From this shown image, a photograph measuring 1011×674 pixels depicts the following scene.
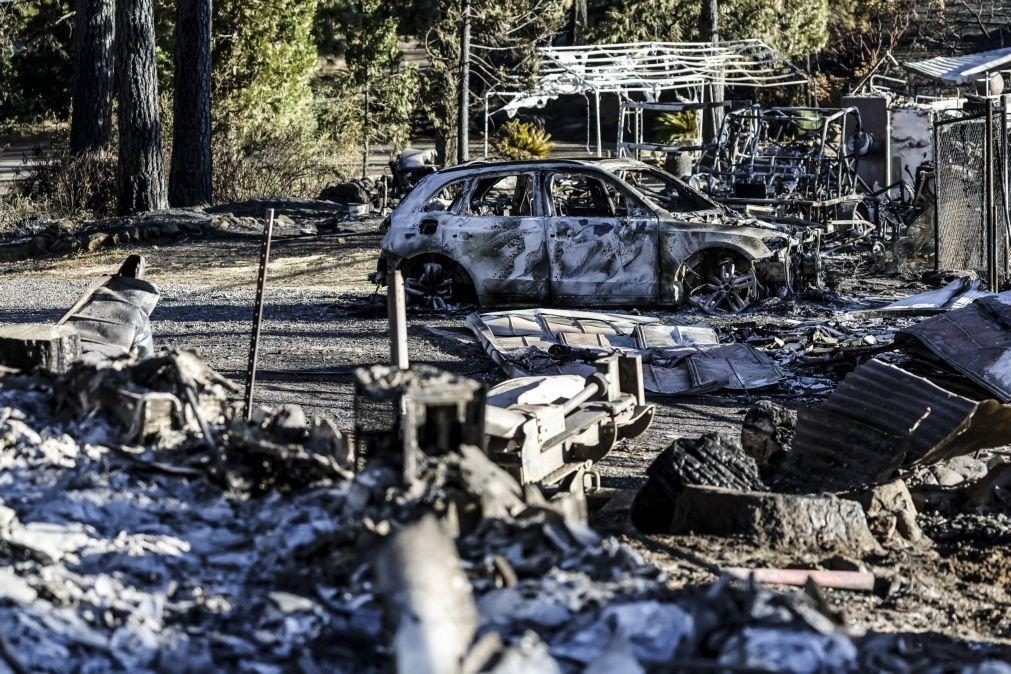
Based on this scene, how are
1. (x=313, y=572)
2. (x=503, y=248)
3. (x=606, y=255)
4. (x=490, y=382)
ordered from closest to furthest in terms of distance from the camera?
(x=313, y=572)
(x=490, y=382)
(x=606, y=255)
(x=503, y=248)

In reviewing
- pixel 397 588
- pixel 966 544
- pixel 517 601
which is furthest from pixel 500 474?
pixel 966 544

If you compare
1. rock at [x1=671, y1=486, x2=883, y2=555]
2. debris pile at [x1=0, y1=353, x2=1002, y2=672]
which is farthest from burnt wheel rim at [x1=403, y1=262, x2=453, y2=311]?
debris pile at [x1=0, y1=353, x2=1002, y2=672]

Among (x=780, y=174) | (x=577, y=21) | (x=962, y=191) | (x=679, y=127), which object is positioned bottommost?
(x=962, y=191)

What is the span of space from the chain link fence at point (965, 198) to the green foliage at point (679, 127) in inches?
706

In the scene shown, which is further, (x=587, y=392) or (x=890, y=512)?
(x=587, y=392)

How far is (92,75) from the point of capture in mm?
23984

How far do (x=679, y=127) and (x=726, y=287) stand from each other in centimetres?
2090

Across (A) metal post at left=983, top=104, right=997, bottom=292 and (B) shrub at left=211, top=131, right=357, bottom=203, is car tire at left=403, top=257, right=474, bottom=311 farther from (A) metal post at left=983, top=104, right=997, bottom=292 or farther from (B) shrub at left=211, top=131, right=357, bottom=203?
(B) shrub at left=211, top=131, right=357, bottom=203

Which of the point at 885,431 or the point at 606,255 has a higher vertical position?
the point at 606,255

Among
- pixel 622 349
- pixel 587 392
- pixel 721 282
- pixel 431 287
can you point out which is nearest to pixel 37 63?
pixel 431 287

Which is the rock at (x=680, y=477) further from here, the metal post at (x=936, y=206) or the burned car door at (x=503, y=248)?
the metal post at (x=936, y=206)

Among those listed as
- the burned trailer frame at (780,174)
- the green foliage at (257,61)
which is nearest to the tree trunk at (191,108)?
the green foliage at (257,61)

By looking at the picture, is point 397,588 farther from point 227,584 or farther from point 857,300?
point 857,300

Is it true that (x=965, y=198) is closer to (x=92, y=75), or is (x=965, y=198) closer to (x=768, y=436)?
(x=768, y=436)
